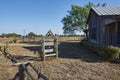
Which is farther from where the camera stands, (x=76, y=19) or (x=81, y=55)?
(x=76, y=19)

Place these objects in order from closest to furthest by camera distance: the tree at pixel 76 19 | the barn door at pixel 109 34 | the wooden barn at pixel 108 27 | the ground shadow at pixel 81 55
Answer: the ground shadow at pixel 81 55 → the wooden barn at pixel 108 27 → the barn door at pixel 109 34 → the tree at pixel 76 19

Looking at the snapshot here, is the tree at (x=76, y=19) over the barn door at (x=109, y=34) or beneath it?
over

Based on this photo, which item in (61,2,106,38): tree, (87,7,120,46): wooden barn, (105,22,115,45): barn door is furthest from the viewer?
(61,2,106,38): tree

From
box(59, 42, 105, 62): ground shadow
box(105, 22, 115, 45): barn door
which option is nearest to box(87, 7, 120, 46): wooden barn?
box(105, 22, 115, 45): barn door

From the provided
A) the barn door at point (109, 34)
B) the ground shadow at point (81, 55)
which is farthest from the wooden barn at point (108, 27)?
the ground shadow at point (81, 55)

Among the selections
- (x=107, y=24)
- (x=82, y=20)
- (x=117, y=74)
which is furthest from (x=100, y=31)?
(x=82, y=20)

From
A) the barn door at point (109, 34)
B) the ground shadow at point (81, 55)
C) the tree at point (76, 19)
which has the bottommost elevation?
the ground shadow at point (81, 55)

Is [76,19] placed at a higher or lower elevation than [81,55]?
higher

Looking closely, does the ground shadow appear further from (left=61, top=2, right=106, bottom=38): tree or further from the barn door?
(left=61, top=2, right=106, bottom=38): tree

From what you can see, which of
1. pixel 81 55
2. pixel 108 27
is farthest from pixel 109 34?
pixel 81 55

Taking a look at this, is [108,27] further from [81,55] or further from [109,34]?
[81,55]

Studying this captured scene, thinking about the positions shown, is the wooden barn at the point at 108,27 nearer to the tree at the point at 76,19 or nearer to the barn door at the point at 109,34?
the barn door at the point at 109,34

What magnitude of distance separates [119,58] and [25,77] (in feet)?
24.5

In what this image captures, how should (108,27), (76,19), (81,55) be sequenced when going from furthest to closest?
1. (76,19)
2. (108,27)
3. (81,55)
